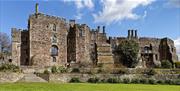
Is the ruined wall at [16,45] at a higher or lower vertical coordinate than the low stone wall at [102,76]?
higher

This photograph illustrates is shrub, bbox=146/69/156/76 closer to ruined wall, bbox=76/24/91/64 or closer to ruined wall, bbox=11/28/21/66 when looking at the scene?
ruined wall, bbox=76/24/91/64

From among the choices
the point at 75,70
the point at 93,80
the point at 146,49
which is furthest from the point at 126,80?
the point at 146,49

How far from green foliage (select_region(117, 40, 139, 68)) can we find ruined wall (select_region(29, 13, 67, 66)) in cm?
1318

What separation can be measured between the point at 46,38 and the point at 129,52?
18.6m

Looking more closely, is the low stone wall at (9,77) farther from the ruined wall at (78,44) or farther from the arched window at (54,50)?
the ruined wall at (78,44)

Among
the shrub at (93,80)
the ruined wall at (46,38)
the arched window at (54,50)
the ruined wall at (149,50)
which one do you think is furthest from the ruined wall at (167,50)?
the shrub at (93,80)

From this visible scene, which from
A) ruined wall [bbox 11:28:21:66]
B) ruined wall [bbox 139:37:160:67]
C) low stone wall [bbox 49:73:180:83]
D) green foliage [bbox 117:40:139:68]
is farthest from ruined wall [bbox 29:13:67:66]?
ruined wall [bbox 139:37:160:67]

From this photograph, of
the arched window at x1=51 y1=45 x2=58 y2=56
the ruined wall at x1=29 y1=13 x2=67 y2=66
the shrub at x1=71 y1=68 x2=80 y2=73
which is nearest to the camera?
the shrub at x1=71 y1=68 x2=80 y2=73

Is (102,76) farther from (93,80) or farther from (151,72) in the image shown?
(151,72)

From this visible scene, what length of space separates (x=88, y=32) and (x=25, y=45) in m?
14.1

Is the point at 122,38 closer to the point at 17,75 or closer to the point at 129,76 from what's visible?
the point at 129,76

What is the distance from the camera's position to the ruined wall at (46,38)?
7000cm

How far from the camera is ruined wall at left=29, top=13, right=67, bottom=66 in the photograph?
70.0 metres

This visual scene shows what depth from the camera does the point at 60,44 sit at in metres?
74.2
